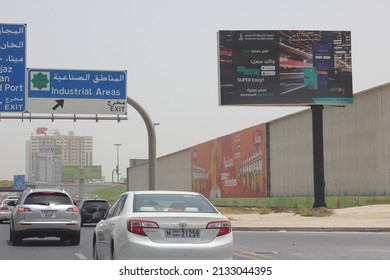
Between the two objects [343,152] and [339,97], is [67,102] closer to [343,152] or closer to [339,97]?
[339,97]

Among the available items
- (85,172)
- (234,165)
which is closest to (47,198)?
(234,165)

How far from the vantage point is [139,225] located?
39.8 ft

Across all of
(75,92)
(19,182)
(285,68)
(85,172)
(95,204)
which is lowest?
(95,204)

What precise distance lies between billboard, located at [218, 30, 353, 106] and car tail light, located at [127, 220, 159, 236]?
34.0 metres

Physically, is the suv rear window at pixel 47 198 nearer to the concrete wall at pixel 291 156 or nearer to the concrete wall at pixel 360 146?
the concrete wall at pixel 360 146

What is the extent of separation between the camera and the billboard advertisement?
241ft

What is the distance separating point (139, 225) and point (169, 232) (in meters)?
0.46

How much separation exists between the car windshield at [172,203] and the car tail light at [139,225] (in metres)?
0.44

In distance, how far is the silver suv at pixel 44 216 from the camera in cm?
2297

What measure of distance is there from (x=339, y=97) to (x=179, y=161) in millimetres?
66033

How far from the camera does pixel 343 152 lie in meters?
57.7

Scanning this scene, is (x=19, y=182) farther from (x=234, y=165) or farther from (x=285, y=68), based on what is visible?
(x=285, y=68)

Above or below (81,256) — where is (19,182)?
above
